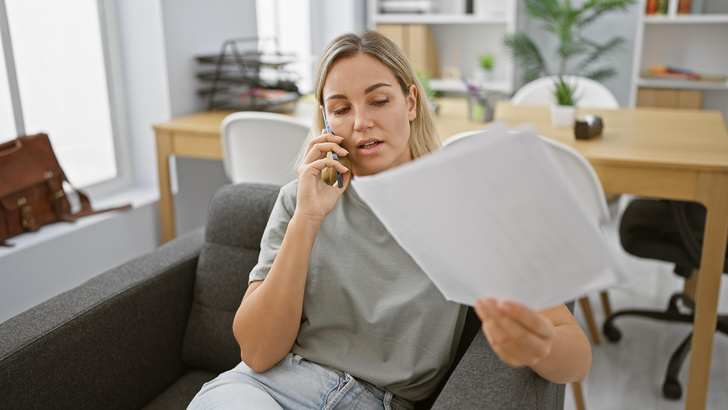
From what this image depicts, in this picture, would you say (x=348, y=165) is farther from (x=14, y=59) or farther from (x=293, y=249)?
(x=14, y=59)

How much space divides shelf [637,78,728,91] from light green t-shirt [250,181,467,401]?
3.23m

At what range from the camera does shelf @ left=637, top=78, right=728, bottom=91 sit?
3.77 m

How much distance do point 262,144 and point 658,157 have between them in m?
1.27

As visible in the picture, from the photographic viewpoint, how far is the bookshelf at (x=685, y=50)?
3838mm

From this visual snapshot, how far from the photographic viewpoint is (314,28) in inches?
166

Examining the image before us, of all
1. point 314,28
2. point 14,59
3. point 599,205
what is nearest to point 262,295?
point 599,205

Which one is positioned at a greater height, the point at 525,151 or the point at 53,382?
the point at 525,151

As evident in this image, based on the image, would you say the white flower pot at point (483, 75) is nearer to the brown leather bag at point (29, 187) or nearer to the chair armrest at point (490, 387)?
the brown leather bag at point (29, 187)

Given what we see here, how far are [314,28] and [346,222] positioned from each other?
10.6 feet

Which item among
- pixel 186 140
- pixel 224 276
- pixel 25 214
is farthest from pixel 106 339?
pixel 186 140

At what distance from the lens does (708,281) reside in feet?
6.16

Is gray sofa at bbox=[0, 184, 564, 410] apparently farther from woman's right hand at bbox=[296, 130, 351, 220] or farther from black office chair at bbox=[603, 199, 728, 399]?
black office chair at bbox=[603, 199, 728, 399]

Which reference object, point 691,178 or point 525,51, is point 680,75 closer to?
point 525,51

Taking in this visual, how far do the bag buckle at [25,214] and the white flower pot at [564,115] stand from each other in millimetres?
1852
